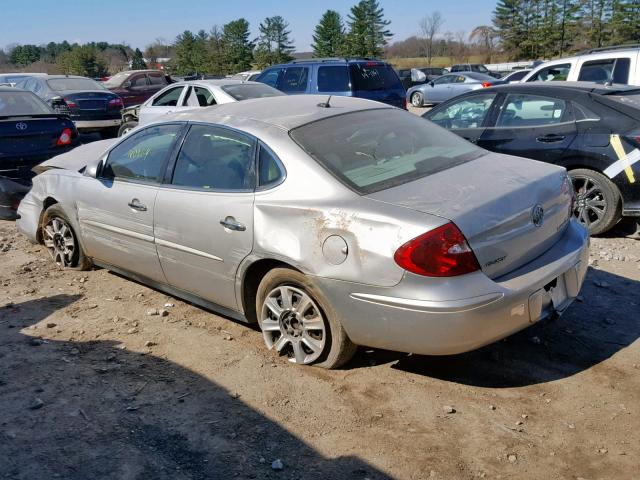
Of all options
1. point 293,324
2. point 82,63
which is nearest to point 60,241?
point 293,324

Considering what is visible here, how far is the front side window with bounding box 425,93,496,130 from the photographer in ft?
24.2

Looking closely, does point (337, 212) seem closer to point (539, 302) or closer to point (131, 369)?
point (539, 302)

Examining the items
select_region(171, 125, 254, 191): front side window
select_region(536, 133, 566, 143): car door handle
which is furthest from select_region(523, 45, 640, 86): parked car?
select_region(171, 125, 254, 191): front side window

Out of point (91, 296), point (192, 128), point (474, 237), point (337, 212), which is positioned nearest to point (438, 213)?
point (474, 237)

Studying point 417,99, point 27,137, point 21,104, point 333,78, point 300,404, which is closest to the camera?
point 300,404

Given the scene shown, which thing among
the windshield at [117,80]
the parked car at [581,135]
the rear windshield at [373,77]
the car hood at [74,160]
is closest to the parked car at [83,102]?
the windshield at [117,80]

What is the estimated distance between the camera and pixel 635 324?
177 inches

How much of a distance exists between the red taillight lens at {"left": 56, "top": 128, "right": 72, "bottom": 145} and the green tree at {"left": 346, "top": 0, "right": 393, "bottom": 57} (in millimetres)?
56577

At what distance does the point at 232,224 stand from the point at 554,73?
8495 mm

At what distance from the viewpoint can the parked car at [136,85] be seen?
20.0 m

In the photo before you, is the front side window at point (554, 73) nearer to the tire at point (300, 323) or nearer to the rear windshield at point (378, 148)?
the rear windshield at point (378, 148)

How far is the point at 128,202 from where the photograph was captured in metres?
4.84

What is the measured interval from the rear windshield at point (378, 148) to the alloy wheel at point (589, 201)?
2.44 m

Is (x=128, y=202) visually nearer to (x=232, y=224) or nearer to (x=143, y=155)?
(x=143, y=155)
